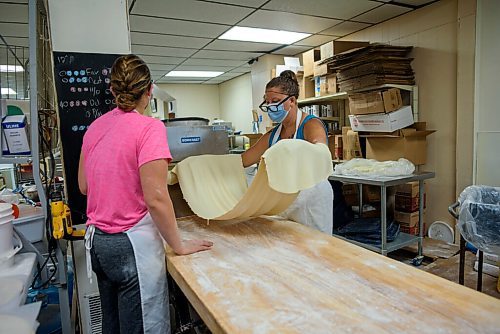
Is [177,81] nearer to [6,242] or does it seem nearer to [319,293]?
[6,242]

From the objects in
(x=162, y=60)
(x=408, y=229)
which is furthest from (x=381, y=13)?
(x=162, y=60)

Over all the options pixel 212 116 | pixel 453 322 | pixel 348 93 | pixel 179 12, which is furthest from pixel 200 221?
pixel 212 116

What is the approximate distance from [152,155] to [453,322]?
35.9 inches

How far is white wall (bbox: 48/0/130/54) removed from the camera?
1.62 metres

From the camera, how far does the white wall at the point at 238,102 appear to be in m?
6.90

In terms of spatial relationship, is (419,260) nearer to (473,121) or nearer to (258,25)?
(473,121)

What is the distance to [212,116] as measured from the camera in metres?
8.16

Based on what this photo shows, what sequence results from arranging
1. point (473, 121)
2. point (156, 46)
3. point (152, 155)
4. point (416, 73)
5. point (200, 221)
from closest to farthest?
point (152, 155) → point (200, 221) → point (473, 121) → point (416, 73) → point (156, 46)

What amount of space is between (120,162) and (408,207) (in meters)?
3.01

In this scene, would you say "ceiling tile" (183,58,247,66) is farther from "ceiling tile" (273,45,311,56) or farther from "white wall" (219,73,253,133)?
"white wall" (219,73,253,133)

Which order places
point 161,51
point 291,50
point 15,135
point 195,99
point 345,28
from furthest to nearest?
point 195,99 < point 291,50 < point 161,51 < point 345,28 < point 15,135

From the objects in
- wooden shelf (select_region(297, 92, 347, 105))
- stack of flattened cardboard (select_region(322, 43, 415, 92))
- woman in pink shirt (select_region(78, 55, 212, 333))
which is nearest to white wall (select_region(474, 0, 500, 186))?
stack of flattened cardboard (select_region(322, 43, 415, 92))

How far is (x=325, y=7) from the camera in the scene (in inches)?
→ 127

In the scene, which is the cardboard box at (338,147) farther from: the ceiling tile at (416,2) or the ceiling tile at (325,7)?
the ceiling tile at (416,2)
